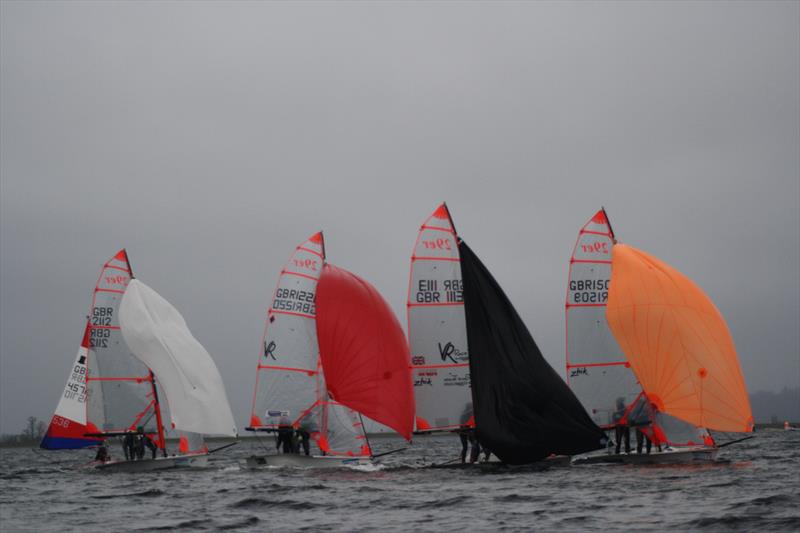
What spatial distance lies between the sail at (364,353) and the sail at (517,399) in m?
3.15

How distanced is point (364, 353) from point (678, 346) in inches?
431

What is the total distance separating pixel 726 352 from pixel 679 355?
1674 mm

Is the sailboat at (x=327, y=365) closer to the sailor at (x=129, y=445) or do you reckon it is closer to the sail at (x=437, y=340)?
the sail at (x=437, y=340)

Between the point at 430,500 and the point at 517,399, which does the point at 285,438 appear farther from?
the point at 430,500

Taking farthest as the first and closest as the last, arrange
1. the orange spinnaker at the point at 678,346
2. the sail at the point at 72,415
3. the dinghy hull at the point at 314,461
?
1. the sail at the point at 72,415
2. the dinghy hull at the point at 314,461
3. the orange spinnaker at the point at 678,346

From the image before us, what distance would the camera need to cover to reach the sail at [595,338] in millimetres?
38156

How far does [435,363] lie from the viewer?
119 ft

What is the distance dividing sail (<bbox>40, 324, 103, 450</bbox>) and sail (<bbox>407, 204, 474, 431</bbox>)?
19819 mm


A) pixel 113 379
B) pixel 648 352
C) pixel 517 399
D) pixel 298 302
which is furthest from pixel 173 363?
pixel 648 352

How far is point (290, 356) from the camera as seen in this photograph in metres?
39.1

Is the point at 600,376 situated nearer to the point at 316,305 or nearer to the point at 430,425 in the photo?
the point at 430,425

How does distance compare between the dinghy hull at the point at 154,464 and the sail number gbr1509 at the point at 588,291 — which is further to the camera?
the dinghy hull at the point at 154,464

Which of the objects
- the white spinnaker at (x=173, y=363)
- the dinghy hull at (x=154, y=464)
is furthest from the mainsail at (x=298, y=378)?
the dinghy hull at (x=154, y=464)

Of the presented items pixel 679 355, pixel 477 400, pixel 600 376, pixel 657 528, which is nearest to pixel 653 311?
pixel 679 355
